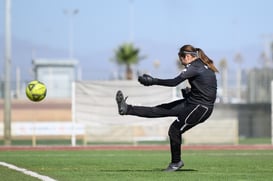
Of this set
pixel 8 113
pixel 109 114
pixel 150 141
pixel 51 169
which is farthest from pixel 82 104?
pixel 51 169

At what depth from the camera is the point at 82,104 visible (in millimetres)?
34344

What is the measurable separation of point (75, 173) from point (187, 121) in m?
2.00

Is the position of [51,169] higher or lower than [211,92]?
lower

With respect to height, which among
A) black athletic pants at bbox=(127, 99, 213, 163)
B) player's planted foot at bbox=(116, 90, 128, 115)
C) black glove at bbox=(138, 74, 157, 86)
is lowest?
black athletic pants at bbox=(127, 99, 213, 163)

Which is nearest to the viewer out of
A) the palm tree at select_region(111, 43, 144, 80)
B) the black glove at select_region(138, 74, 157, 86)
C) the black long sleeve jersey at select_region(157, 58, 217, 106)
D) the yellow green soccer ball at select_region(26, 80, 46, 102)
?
the black glove at select_region(138, 74, 157, 86)

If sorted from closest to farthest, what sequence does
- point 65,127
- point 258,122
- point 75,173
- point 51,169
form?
1. point 75,173
2. point 51,169
3. point 65,127
4. point 258,122

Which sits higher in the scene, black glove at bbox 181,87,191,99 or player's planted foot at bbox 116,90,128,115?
black glove at bbox 181,87,191,99

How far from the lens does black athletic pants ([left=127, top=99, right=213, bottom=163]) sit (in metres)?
13.8

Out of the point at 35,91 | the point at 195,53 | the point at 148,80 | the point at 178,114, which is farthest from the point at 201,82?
the point at 35,91

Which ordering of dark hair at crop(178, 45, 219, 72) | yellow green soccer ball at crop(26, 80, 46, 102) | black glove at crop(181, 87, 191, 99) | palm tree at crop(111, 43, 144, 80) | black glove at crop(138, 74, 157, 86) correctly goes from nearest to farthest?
1. black glove at crop(138, 74, 157, 86)
2. dark hair at crop(178, 45, 219, 72)
3. black glove at crop(181, 87, 191, 99)
4. yellow green soccer ball at crop(26, 80, 46, 102)
5. palm tree at crop(111, 43, 144, 80)

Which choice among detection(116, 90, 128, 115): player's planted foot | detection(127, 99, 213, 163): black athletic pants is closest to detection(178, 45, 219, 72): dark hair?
detection(127, 99, 213, 163): black athletic pants

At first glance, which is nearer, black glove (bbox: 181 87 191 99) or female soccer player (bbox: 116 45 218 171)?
female soccer player (bbox: 116 45 218 171)

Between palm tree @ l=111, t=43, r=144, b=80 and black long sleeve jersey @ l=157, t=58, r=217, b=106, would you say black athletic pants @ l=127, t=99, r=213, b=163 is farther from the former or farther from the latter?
palm tree @ l=111, t=43, r=144, b=80

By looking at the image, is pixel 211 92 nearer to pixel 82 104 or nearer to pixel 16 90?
pixel 82 104
